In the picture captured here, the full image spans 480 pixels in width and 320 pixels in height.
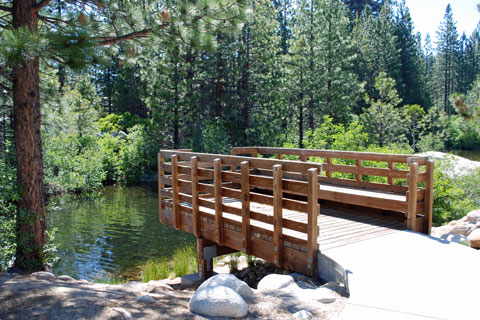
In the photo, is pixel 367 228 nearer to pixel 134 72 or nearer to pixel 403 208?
pixel 403 208

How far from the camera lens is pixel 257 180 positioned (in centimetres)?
597

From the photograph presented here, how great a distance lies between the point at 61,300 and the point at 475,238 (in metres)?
5.45

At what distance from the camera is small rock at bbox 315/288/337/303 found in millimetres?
4312

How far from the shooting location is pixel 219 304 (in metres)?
3.79

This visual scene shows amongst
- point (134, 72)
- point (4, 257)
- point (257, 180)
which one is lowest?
point (4, 257)

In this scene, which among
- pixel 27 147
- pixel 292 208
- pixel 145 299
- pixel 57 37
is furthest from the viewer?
pixel 27 147

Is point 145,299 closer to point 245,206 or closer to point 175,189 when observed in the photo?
point 245,206

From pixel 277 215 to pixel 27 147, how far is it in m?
3.95

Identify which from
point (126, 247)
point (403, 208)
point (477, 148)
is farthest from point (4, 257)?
point (477, 148)

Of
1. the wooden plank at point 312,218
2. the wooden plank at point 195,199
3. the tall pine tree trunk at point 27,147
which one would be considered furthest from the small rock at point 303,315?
the tall pine tree trunk at point 27,147

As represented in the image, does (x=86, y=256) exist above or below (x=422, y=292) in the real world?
below

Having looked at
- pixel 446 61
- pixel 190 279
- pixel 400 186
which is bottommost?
pixel 190 279

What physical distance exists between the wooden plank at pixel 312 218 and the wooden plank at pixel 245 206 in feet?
3.63

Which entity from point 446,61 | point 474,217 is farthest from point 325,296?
point 446,61
